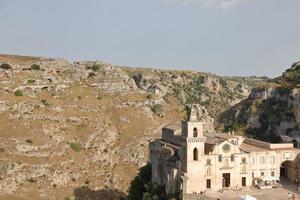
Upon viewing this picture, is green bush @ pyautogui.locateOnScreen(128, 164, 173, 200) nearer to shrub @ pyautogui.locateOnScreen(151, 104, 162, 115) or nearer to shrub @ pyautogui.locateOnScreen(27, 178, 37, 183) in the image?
shrub @ pyautogui.locateOnScreen(27, 178, 37, 183)

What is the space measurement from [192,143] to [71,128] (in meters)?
50.5

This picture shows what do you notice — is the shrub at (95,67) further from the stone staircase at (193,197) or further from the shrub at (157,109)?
the stone staircase at (193,197)

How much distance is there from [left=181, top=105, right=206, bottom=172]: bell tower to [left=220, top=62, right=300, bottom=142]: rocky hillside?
176 ft

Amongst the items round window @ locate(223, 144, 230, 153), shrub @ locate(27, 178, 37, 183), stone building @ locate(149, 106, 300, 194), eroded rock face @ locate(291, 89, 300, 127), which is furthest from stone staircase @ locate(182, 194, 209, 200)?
eroded rock face @ locate(291, 89, 300, 127)

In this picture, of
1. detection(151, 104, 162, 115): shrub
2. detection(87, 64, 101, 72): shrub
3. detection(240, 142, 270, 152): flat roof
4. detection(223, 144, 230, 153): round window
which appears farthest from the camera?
detection(87, 64, 101, 72): shrub

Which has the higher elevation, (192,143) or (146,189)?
(192,143)

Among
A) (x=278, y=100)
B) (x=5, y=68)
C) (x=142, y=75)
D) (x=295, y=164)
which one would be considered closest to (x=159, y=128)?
(x=278, y=100)

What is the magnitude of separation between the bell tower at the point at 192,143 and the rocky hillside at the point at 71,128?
37779 millimetres

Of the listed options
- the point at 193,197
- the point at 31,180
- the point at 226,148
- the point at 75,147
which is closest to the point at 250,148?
the point at 226,148

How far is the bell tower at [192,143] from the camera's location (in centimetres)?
5691

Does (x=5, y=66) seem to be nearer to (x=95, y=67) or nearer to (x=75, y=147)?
(x=95, y=67)

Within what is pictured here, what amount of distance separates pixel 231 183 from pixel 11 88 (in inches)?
2531

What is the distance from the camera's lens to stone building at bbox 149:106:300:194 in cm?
5712

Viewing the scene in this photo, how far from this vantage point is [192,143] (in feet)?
187
